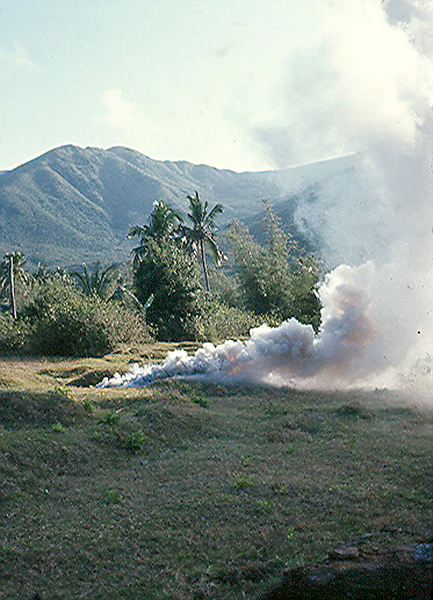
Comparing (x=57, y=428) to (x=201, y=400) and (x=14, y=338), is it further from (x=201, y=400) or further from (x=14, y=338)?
(x=14, y=338)

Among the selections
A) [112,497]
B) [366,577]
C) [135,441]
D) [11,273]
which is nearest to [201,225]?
[11,273]

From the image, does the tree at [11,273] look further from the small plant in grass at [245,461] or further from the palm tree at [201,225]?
the small plant in grass at [245,461]

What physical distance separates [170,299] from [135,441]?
72.4 feet

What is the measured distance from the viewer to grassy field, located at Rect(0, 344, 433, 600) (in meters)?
6.04

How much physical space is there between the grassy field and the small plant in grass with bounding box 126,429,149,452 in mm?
31

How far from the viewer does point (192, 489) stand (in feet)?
26.9

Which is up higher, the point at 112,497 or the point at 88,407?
the point at 88,407

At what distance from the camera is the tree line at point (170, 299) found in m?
24.7

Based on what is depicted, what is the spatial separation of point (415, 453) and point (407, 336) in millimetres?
6638

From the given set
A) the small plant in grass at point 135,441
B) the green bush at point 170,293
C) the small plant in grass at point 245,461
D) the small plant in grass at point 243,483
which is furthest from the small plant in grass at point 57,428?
the green bush at point 170,293

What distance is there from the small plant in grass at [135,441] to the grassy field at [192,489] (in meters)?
0.03

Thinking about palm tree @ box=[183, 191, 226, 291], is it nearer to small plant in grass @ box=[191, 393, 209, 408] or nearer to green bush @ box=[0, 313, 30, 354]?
green bush @ box=[0, 313, 30, 354]

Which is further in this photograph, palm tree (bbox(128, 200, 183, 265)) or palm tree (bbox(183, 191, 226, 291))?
palm tree (bbox(183, 191, 226, 291))

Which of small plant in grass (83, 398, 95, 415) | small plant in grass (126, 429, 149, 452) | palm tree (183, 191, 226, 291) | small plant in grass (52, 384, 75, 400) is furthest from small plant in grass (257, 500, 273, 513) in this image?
palm tree (183, 191, 226, 291)
